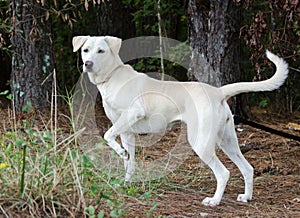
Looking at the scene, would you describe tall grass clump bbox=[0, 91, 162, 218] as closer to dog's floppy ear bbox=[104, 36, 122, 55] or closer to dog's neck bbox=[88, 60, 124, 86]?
dog's neck bbox=[88, 60, 124, 86]

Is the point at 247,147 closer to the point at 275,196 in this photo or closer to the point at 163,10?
the point at 275,196

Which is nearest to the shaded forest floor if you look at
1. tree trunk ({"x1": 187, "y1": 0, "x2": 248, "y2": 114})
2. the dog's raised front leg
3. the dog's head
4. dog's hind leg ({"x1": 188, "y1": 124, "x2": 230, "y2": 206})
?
dog's hind leg ({"x1": 188, "y1": 124, "x2": 230, "y2": 206})

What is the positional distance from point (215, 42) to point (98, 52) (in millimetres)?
2707

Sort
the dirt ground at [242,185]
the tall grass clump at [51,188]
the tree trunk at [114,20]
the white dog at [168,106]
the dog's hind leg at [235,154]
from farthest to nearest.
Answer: the tree trunk at [114,20] < the dog's hind leg at [235,154] < the white dog at [168,106] < the dirt ground at [242,185] < the tall grass clump at [51,188]

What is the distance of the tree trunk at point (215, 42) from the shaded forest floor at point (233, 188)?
804mm

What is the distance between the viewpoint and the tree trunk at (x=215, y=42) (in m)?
7.05

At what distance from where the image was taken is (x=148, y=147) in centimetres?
639

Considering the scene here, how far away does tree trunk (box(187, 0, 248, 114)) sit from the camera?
7051 mm

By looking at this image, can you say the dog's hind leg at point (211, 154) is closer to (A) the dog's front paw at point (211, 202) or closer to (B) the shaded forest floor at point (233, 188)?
(A) the dog's front paw at point (211, 202)

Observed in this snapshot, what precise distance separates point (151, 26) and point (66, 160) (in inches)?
316

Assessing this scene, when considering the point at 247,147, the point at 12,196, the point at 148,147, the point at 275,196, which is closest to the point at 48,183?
the point at 12,196

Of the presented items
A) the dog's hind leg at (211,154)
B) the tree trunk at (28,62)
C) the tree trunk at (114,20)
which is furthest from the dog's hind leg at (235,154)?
the tree trunk at (114,20)

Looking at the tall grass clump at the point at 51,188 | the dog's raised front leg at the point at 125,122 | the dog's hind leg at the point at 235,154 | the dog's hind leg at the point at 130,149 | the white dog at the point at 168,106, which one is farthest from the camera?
the dog's hind leg at the point at 130,149

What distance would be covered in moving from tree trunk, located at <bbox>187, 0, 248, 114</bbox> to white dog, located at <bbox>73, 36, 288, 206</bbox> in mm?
2414
